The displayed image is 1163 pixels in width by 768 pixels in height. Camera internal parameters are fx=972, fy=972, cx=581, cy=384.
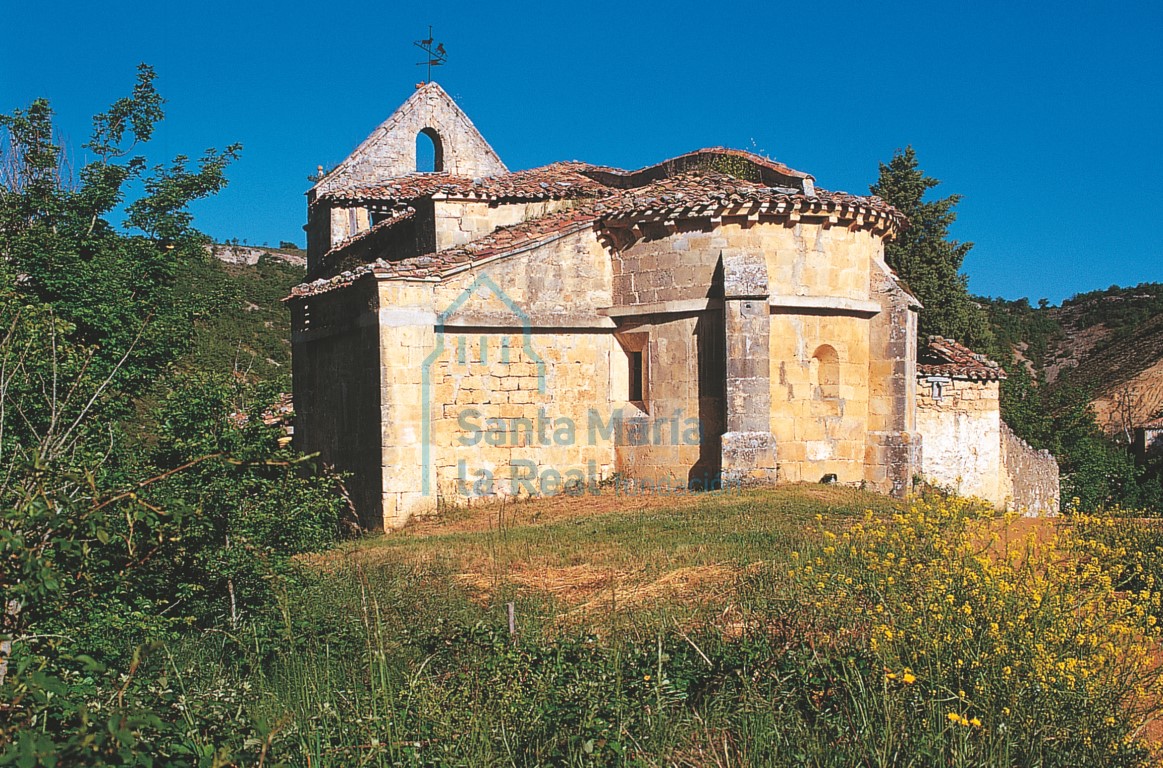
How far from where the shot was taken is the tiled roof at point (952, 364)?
18297 mm

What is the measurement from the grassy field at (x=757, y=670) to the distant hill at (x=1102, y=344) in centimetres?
3544

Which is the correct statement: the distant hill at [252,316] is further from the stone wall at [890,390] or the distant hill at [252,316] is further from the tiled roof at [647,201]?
the stone wall at [890,390]

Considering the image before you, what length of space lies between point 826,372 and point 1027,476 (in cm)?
825

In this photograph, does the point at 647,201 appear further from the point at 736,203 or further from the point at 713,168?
the point at 713,168

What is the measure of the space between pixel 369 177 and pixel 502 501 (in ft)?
43.8

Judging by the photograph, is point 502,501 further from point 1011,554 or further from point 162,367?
point 1011,554

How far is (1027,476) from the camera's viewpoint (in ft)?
67.5

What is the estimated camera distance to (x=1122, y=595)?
666cm

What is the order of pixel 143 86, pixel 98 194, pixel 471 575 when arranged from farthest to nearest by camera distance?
pixel 143 86, pixel 98 194, pixel 471 575

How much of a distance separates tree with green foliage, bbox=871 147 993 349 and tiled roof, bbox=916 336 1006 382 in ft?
21.2

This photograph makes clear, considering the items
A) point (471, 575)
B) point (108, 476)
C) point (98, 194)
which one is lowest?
point (471, 575)

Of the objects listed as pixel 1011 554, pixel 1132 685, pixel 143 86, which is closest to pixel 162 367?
pixel 143 86

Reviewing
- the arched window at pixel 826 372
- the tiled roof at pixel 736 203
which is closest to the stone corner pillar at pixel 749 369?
the tiled roof at pixel 736 203

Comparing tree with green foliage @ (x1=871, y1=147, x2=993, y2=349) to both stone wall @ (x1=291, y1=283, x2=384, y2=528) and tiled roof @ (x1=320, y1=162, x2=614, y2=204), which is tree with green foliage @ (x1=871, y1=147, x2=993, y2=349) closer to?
tiled roof @ (x1=320, y1=162, x2=614, y2=204)
